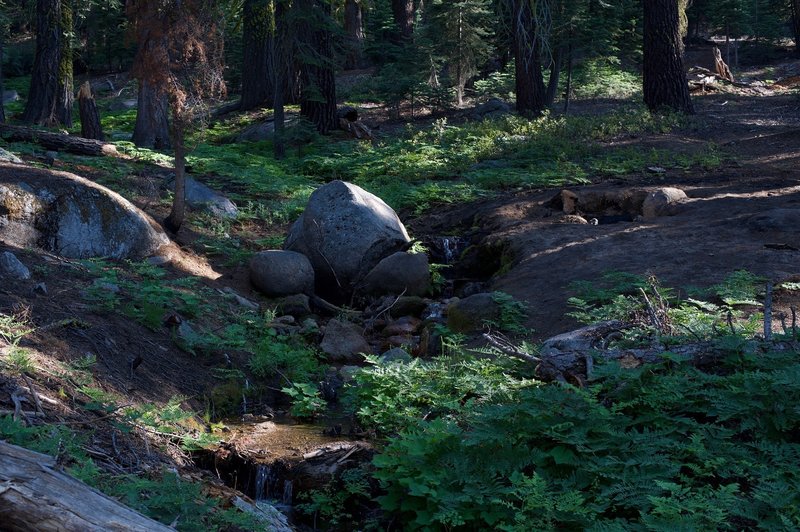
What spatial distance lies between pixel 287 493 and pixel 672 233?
21.5 feet

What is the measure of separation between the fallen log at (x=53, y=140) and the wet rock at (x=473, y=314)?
304 inches

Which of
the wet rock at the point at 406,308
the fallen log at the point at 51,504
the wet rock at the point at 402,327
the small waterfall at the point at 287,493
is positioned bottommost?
the small waterfall at the point at 287,493

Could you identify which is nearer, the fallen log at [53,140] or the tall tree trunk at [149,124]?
the fallen log at [53,140]

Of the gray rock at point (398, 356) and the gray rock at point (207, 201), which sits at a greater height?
the gray rock at point (207, 201)

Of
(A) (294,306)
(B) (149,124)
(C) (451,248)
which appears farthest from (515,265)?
(B) (149,124)

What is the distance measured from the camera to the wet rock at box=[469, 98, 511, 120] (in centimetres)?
2056

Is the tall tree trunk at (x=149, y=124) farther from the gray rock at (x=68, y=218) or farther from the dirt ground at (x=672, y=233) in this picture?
the gray rock at (x=68, y=218)

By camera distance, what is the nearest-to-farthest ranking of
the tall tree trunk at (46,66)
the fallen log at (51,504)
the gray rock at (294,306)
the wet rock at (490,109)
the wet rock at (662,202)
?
the fallen log at (51,504) < the gray rock at (294,306) < the wet rock at (662,202) < the tall tree trunk at (46,66) < the wet rock at (490,109)

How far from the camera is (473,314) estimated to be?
8.53 meters

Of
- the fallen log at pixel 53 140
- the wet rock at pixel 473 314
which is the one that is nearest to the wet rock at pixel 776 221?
the wet rock at pixel 473 314

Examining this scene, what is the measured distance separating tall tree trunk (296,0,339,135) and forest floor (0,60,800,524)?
17.6 ft

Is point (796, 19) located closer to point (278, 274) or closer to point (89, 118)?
point (89, 118)

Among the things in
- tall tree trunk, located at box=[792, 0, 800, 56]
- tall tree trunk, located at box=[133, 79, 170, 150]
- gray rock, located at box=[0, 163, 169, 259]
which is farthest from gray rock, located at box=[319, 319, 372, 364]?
tall tree trunk, located at box=[792, 0, 800, 56]

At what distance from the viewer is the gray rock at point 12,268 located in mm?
7293
